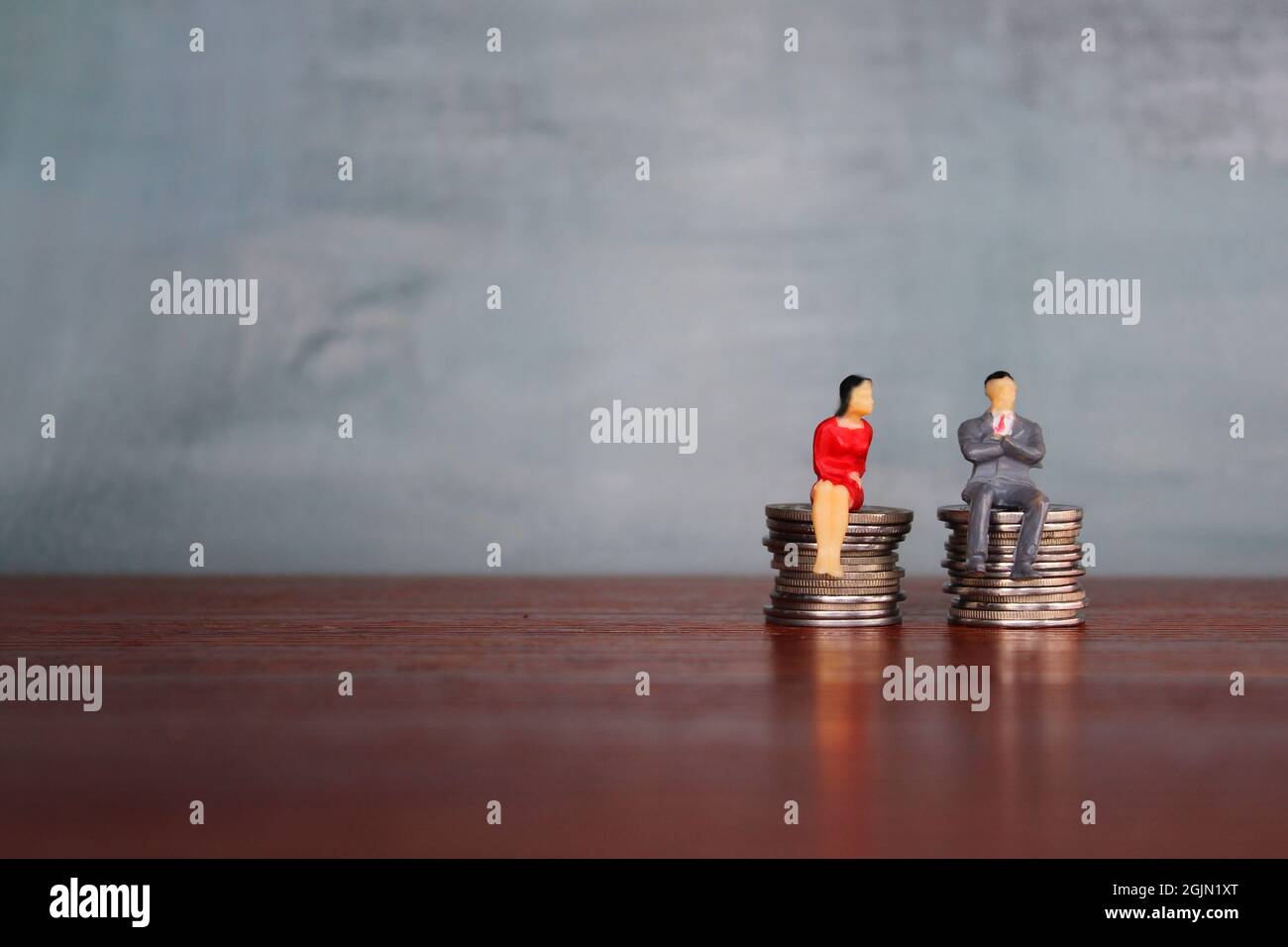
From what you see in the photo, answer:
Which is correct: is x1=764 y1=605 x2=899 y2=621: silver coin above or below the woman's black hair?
below

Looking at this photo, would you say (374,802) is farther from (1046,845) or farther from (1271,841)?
(1271,841)

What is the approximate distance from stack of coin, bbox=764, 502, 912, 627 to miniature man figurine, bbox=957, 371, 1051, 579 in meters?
0.21

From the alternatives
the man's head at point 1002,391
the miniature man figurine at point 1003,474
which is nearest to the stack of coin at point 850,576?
the miniature man figurine at point 1003,474

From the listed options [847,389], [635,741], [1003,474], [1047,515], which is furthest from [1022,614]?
[635,741]

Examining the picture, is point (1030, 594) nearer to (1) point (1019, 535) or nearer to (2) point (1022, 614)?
(2) point (1022, 614)

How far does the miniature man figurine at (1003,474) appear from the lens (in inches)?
167

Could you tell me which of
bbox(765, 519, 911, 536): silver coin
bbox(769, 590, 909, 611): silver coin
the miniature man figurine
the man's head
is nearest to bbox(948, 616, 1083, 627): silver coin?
the miniature man figurine

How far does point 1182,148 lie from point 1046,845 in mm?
5203

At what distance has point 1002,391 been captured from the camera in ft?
14.5

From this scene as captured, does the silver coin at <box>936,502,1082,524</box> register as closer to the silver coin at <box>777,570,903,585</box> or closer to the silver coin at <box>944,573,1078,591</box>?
the silver coin at <box>944,573,1078,591</box>

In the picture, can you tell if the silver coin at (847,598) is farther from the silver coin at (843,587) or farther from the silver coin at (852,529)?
the silver coin at (852,529)

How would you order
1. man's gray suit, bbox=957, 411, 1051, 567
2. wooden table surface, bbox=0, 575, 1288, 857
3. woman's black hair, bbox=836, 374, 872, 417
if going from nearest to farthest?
1. wooden table surface, bbox=0, 575, 1288, 857
2. man's gray suit, bbox=957, 411, 1051, 567
3. woman's black hair, bbox=836, 374, 872, 417

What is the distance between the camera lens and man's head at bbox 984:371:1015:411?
4426 millimetres

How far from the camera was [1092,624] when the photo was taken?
175 inches
